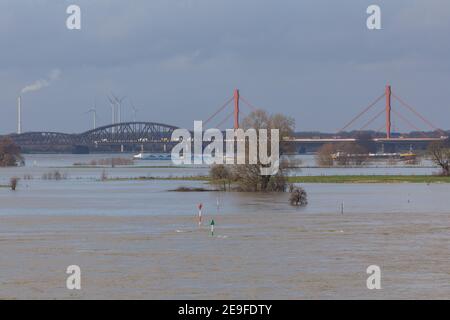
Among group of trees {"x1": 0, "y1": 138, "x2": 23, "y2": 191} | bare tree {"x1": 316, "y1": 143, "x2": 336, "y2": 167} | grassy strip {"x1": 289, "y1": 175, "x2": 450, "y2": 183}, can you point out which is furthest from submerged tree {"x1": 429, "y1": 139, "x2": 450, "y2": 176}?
group of trees {"x1": 0, "y1": 138, "x2": 23, "y2": 191}

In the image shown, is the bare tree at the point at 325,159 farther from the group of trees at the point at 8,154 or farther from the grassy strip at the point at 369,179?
the grassy strip at the point at 369,179

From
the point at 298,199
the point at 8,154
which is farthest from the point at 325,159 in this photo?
the point at 298,199

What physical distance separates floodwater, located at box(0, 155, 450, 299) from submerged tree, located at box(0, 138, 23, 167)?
82976 millimetres

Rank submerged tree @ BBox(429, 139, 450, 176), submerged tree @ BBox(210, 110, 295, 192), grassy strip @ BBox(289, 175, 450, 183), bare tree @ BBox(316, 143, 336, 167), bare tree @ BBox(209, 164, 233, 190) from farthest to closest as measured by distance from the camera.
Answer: bare tree @ BBox(316, 143, 336, 167)
submerged tree @ BBox(429, 139, 450, 176)
grassy strip @ BBox(289, 175, 450, 183)
bare tree @ BBox(209, 164, 233, 190)
submerged tree @ BBox(210, 110, 295, 192)

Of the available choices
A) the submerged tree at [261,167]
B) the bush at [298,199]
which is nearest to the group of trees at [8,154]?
the submerged tree at [261,167]

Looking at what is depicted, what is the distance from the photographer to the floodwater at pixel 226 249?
21141 mm

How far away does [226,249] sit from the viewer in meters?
27.9

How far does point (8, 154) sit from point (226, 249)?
4274 inches

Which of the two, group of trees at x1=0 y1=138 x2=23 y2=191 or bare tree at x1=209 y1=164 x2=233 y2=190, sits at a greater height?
group of trees at x1=0 y1=138 x2=23 y2=191

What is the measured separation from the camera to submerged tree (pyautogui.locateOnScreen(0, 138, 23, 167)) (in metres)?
132

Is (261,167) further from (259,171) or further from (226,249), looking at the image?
(226,249)

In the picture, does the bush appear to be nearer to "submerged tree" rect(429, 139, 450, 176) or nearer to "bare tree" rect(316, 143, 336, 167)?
"submerged tree" rect(429, 139, 450, 176)

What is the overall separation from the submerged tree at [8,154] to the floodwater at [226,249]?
82976 millimetres
